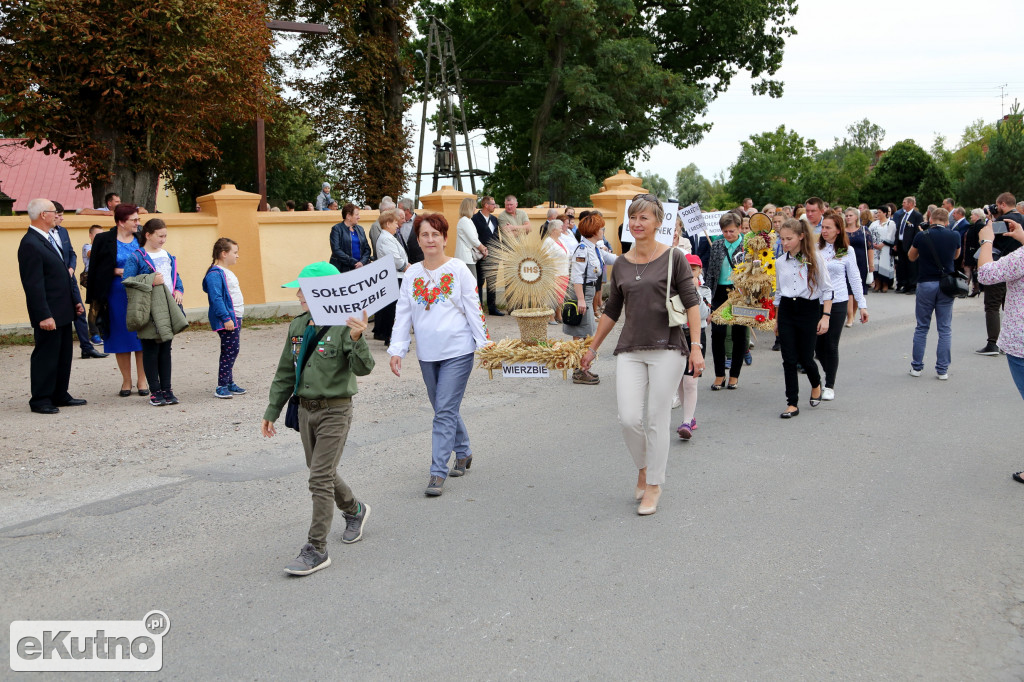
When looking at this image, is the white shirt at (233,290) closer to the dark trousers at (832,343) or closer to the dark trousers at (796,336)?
the dark trousers at (796,336)

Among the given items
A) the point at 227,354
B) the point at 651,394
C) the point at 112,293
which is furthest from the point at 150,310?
the point at 651,394

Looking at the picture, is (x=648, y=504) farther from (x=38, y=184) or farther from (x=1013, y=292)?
(x=38, y=184)

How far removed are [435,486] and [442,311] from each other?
1.22 meters

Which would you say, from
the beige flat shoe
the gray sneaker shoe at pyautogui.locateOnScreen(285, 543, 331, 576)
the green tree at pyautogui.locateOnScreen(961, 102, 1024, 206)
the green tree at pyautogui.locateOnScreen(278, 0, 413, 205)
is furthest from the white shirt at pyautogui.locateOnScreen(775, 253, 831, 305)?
the green tree at pyautogui.locateOnScreen(961, 102, 1024, 206)

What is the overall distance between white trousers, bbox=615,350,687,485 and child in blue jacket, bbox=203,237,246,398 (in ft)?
16.1

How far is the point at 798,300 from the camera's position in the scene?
26.5 ft

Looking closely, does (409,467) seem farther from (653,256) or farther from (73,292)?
A: (73,292)

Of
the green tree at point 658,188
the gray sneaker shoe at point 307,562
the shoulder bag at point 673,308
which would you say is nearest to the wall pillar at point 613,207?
the green tree at point 658,188

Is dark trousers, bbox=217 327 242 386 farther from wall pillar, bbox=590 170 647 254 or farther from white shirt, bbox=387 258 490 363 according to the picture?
wall pillar, bbox=590 170 647 254

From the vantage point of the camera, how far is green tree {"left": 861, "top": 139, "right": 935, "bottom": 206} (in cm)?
3231

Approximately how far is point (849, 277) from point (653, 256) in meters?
4.44

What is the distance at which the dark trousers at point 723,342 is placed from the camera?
30.2 ft

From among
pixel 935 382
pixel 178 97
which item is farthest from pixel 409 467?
pixel 178 97

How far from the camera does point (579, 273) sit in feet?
30.5
